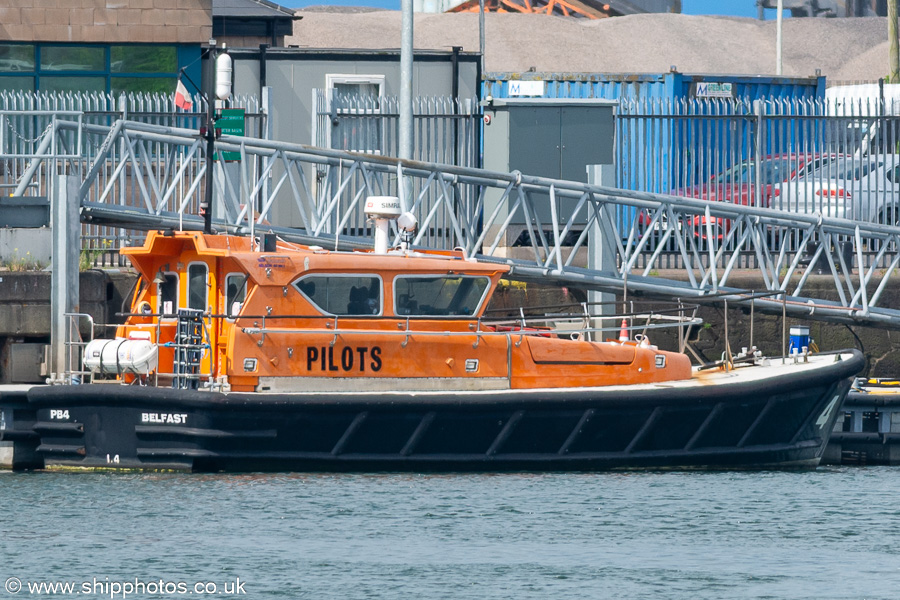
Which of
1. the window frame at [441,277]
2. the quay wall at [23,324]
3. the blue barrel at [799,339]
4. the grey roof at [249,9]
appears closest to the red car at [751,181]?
the blue barrel at [799,339]

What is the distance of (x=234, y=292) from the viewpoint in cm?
1488

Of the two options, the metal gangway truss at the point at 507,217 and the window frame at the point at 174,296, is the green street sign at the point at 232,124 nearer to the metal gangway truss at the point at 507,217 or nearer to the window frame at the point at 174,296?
the metal gangway truss at the point at 507,217

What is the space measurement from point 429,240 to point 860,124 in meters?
6.26

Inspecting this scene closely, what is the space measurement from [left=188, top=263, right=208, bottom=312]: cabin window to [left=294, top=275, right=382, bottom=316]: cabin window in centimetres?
102

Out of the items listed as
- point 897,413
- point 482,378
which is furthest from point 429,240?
point 897,413

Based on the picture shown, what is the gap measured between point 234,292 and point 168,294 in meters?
0.72

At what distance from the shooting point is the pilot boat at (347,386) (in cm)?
1455

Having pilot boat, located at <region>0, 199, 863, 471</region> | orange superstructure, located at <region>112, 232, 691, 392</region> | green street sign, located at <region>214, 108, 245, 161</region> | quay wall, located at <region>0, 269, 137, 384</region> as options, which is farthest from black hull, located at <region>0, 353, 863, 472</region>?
green street sign, located at <region>214, 108, 245, 161</region>

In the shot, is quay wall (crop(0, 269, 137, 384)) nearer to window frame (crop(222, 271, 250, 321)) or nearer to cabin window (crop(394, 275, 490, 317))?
window frame (crop(222, 271, 250, 321))

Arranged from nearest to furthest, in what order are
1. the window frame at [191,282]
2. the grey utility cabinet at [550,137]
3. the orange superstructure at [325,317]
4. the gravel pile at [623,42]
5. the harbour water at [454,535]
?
the harbour water at [454,535]
the orange superstructure at [325,317]
the window frame at [191,282]
the grey utility cabinet at [550,137]
the gravel pile at [623,42]

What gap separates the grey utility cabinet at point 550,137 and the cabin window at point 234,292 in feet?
22.3

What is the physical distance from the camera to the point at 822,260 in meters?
20.3

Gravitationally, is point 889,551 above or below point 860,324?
below

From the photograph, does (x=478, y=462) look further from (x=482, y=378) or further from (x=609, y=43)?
(x=609, y=43)
